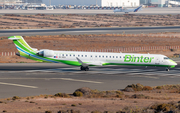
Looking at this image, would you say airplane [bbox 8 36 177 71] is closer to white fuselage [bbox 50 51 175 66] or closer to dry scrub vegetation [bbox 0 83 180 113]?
white fuselage [bbox 50 51 175 66]

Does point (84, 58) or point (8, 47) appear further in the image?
point (8, 47)

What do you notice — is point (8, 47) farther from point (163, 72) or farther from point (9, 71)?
point (163, 72)

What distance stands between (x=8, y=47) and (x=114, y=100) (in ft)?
154

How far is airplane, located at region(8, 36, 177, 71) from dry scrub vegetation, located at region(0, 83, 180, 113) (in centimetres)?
1327

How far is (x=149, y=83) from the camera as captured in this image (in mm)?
38719

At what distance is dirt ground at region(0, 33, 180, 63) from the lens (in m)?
70.2

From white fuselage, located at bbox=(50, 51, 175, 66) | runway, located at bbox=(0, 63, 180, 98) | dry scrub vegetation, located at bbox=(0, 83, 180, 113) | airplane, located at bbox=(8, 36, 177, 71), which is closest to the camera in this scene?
dry scrub vegetation, located at bbox=(0, 83, 180, 113)

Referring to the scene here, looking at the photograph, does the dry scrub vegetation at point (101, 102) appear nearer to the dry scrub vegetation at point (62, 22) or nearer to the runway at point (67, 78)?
the runway at point (67, 78)

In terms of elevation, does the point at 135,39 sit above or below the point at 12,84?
above

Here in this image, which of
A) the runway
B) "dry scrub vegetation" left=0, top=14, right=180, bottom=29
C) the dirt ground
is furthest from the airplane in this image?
"dry scrub vegetation" left=0, top=14, right=180, bottom=29

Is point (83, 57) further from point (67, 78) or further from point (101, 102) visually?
point (101, 102)

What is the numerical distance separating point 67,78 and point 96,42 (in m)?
37.3

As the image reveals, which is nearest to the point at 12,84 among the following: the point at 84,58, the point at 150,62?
the point at 84,58

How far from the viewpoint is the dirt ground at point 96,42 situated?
70250mm
